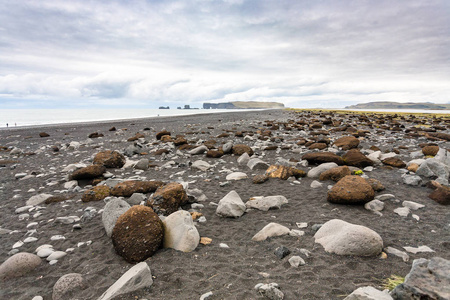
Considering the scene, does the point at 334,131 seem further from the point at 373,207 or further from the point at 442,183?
the point at 373,207

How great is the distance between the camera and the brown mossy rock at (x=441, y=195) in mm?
4985

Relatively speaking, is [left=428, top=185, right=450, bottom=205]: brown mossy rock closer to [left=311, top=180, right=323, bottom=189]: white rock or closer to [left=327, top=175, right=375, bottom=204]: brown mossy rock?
[left=327, top=175, right=375, bottom=204]: brown mossy rock

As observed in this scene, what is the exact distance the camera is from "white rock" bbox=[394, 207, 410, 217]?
470 cm

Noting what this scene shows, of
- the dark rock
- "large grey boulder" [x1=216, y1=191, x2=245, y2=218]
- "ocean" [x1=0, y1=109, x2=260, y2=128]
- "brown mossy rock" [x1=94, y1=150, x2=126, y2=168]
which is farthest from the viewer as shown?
"ocean" [x1=0, y1=109, x2=260, y2=128]

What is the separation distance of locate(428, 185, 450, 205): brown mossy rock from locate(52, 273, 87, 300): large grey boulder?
6.71 m

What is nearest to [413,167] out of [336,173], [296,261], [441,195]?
[441,195]

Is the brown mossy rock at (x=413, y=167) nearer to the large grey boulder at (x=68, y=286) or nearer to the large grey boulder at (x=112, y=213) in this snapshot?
the large grey boulder at (x=112, y=213)

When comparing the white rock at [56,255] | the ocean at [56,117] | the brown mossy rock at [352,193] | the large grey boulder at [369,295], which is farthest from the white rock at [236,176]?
the ocean at [56,117]

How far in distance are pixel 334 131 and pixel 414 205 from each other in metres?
14.2

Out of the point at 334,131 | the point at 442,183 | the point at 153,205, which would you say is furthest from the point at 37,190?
the point at 334,131

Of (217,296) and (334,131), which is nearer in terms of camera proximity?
(217,296)

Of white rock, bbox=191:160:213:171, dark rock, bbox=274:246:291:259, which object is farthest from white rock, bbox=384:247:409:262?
white rock, bbox=191:160:213:171

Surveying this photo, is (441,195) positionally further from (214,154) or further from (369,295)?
(214,154)

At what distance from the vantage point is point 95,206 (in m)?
5.86
